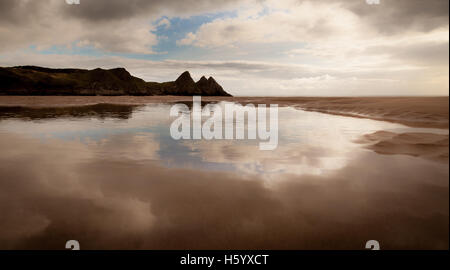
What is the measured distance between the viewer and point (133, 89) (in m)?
122

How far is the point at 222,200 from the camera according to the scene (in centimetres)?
339

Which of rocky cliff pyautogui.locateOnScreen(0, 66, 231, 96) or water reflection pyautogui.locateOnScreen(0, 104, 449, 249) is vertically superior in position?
rocky cliff pyautogui.locateOnScreen(0, 66, 231, 96)

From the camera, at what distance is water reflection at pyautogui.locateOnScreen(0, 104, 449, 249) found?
2.56m

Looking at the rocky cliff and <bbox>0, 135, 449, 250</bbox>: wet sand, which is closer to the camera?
<bbox>0, 135, 449, 250</bbox>: wet sand

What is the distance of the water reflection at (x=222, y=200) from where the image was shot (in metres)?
2.56

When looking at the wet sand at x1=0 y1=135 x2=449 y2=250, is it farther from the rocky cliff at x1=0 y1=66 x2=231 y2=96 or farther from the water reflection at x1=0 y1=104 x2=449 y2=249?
the rocky cliff at x1=0 y1=66 x2=231 y2=96

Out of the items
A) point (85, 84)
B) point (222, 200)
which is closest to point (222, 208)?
point (222, 200)

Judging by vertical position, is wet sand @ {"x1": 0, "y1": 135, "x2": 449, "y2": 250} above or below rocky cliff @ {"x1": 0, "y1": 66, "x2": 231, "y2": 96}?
below

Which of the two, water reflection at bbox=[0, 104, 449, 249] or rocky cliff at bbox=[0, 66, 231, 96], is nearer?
water reflection at bbox=[0, 104, 449, 249]

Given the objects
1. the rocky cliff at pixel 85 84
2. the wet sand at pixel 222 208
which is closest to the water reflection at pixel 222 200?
the wet sand at pixel 222 208

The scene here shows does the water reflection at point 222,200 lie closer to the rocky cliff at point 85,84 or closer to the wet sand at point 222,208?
the wet sand at point 222,208

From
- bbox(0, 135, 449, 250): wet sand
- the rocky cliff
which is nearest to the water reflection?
bbox(0, 135, 449, 250): wet sand
